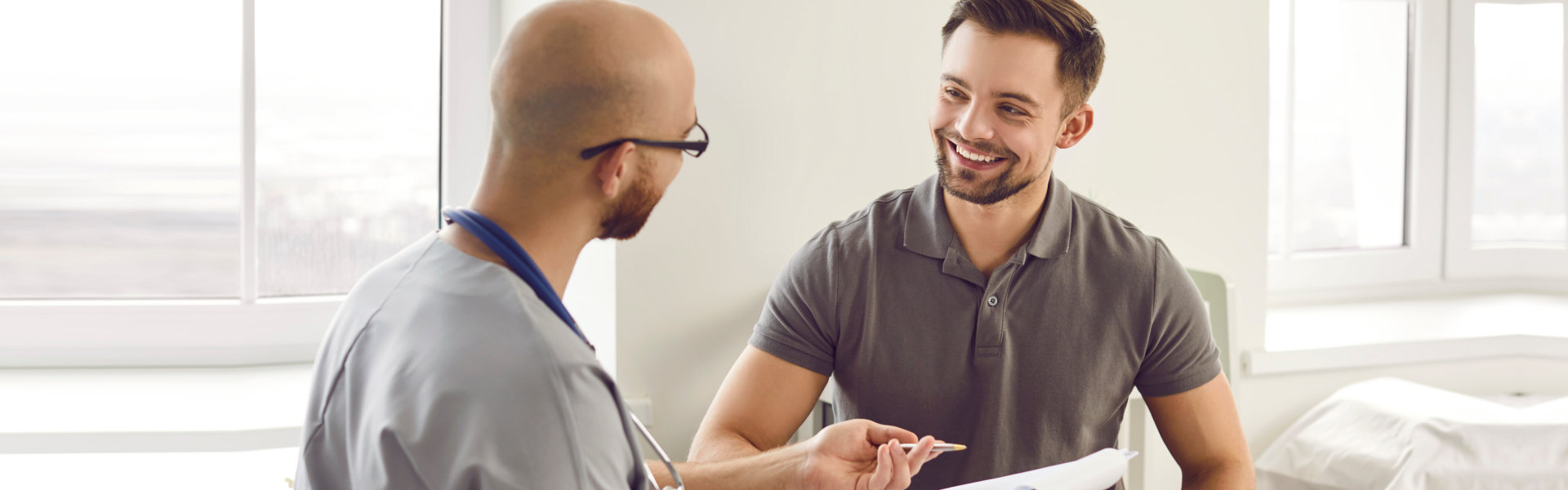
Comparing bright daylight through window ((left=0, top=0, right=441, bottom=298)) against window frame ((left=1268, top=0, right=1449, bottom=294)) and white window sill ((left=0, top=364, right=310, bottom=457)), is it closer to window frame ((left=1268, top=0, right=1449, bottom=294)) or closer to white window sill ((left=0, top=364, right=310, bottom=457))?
white window sill ((left=0, top=364, right=310, bottom=457))

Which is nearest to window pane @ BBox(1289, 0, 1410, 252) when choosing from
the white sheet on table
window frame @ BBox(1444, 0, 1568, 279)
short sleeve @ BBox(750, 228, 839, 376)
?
window frame @ BBox(1444, 0, 1568, 279)

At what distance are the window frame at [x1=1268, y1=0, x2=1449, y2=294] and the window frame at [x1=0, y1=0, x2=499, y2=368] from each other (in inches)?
79.7

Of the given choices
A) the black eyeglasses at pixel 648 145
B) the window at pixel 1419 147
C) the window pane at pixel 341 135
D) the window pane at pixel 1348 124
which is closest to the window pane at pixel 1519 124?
the window at pixel 1419 147

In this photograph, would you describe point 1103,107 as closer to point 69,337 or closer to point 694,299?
point 694,299

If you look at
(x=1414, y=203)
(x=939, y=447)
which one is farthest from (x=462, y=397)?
(x=1414, y=203)

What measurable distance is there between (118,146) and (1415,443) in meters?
2.56

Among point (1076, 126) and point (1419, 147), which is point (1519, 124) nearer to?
point (1419, 147)

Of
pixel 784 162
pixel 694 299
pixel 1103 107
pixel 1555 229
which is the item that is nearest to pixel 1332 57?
pixel 1555 229

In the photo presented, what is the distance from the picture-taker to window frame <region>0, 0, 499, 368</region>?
2012mm

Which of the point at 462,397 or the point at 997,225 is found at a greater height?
the point at 997,225

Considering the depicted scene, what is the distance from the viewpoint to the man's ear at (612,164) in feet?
2.55

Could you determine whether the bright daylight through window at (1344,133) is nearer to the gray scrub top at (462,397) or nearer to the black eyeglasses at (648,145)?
the black eyeglasses at (648,145)

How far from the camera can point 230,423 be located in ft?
5.70

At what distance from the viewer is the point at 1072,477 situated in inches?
44.8
